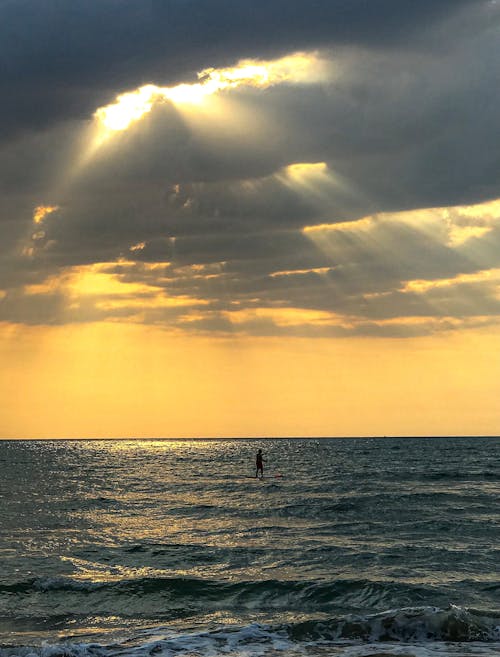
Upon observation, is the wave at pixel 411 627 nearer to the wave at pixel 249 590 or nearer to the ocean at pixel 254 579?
the ocean at pixel 254 579

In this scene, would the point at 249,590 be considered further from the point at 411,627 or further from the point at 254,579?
the point at 411,627

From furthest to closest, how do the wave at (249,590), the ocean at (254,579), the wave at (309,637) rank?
1. the wave at (249,590)
2. the ocean at (254,579)
3. the wave at (309,637)

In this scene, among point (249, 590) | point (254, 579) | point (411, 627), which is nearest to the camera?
point (411, 627)

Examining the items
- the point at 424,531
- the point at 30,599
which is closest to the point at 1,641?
the point at 30,599

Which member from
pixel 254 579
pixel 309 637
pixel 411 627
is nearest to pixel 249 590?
pixel 254 579

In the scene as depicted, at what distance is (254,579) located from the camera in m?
23.9

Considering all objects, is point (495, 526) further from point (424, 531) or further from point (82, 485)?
point (82, 485)

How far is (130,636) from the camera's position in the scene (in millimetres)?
17750

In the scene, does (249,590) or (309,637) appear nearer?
(309,637)

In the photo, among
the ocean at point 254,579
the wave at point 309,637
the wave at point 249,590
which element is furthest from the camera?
the wave at point 249,590

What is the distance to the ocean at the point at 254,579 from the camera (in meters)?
17.3

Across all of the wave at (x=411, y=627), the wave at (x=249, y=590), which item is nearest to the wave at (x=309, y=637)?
the wave at (x=411, y=627)

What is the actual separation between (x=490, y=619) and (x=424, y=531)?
14470 millimetres

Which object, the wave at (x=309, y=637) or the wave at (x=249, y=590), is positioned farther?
the wave at (x=249, y=590)
